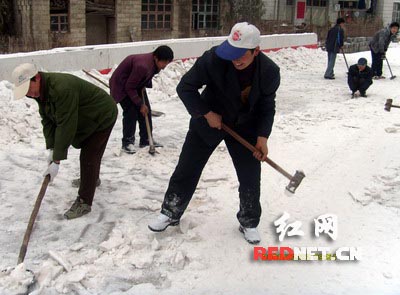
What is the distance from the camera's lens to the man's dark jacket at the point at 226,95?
329 cm

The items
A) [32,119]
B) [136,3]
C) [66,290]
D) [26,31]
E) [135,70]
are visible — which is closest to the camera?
[66,290]

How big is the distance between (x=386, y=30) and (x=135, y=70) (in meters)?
8.83

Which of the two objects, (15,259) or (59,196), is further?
(59,196)

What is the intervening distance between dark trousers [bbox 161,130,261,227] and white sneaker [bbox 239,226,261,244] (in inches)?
1.3

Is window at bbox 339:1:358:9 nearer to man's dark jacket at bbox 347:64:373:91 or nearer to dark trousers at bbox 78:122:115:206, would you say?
man's dark jacket at bbox 347:64:373:91

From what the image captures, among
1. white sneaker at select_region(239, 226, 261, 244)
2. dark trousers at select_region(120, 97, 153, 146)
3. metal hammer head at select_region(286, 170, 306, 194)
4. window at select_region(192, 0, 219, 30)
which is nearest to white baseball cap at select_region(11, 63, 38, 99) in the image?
white sneaker at select_region(239, 226, 261, 244)

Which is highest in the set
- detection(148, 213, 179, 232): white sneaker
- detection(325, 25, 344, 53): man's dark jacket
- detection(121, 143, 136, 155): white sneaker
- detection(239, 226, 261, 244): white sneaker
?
detection(325, 25, 344, 53): man's dark jacket

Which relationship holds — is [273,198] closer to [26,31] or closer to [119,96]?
[119,96]

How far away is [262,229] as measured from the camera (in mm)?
3988

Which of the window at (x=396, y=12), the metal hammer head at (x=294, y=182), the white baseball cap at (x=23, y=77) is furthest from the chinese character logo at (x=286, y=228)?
the window at (x=396, y=12)

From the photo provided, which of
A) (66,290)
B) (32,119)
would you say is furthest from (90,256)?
(32,119)

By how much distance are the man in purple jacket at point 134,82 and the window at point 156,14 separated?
1265 centimetres

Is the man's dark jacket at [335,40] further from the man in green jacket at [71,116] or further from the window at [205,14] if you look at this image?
the man in green jacket at [71,116]

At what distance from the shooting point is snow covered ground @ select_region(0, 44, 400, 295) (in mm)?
3236
